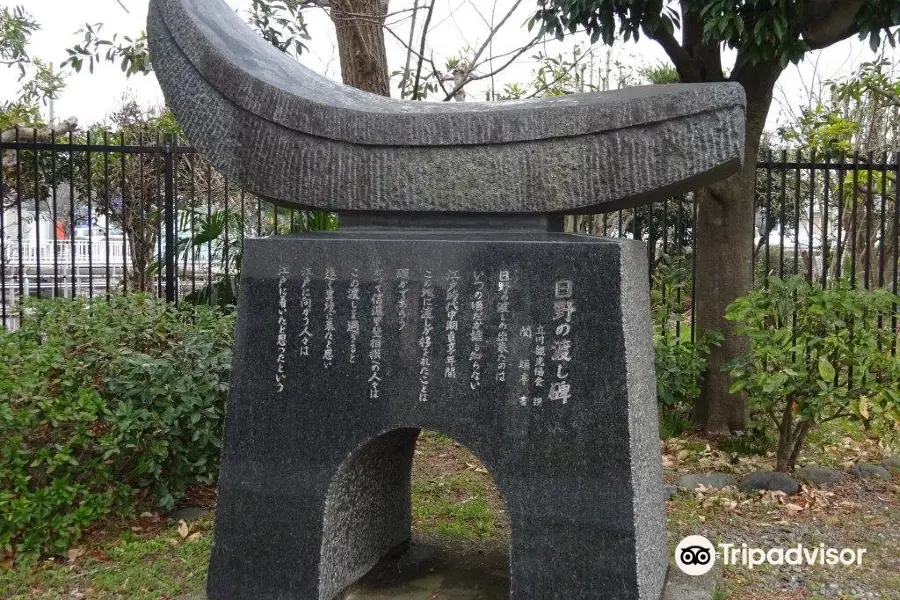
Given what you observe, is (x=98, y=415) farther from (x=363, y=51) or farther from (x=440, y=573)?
(x=363, y=51)

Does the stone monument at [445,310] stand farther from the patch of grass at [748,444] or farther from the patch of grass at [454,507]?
the patch of grass at [748,444]

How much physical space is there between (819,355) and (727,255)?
44.6 inches

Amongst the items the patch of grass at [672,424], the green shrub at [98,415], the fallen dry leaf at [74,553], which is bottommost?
the fallen dry leaf at [74,553]

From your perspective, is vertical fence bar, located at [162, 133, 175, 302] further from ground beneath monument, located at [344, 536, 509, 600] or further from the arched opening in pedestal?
ground beneath monument, located at [344, 536, 509, 600]

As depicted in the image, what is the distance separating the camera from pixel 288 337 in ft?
9.87

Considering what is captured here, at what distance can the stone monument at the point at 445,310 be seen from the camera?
2697 mm

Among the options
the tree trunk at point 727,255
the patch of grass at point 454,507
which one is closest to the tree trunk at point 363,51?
the tree trunk at point 727,255

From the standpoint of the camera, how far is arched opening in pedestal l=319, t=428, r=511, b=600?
312 centimetres

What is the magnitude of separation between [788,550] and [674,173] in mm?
2153

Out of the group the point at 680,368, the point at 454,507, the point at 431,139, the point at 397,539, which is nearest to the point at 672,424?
the point at 680,368

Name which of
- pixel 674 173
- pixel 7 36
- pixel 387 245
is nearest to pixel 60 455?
pixel 387 245

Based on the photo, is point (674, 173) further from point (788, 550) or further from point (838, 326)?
point (838, 326)

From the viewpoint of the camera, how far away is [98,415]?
3.98 m

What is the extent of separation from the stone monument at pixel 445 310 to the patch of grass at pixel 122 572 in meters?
0.39
